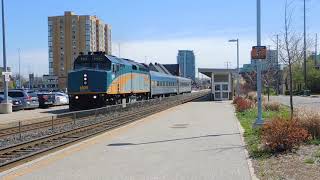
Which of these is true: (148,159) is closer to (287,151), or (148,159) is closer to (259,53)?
(287,151)

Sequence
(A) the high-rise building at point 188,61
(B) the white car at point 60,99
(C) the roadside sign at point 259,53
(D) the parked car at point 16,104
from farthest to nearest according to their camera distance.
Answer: (A) the high-rise building at point 188,61 → (B) the white car at point 60,99 → (D) the parked car at point 16,104 → (C) the roadside sign at point 259,53

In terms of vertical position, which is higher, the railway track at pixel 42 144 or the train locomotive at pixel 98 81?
the train locomotive at pixel 98 81

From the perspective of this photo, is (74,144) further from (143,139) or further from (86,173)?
(86,173)

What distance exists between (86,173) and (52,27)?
84993mm

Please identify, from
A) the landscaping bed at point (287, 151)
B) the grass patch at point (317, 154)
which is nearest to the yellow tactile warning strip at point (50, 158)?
the landscaping bed at point (287, 151)

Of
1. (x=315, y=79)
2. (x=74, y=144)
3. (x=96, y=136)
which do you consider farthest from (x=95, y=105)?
(x=315, y=79)

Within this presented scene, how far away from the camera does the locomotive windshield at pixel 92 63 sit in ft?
117

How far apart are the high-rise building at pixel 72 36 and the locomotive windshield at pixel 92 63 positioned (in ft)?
167

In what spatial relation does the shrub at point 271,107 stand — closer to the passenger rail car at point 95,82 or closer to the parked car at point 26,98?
the passenger rail car at point 95,82

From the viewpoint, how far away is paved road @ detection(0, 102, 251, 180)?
10.6 meters

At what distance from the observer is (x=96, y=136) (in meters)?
19.2

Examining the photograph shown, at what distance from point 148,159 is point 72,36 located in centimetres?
8170

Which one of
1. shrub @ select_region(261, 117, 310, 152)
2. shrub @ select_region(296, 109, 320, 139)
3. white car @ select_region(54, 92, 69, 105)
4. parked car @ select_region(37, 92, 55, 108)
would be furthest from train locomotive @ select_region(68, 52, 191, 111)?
shrub @ select_region(261, 117, 310, 152)

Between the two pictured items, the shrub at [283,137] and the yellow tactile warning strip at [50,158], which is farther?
the shrub at [283,137]
